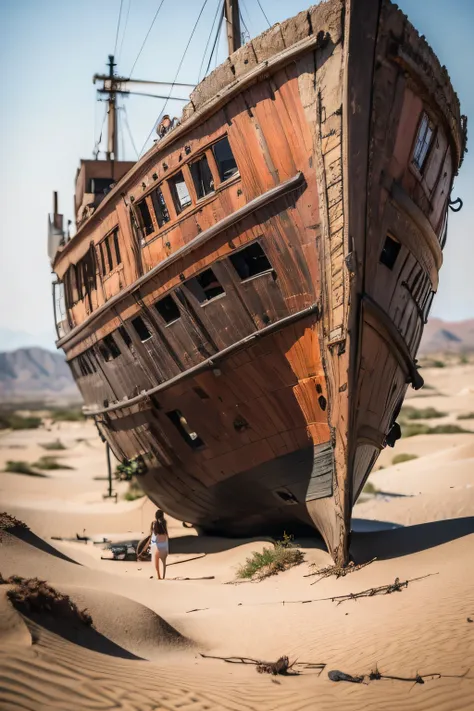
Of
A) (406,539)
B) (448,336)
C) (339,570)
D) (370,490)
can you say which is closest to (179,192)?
(339,570)

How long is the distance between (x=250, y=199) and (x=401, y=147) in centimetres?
178

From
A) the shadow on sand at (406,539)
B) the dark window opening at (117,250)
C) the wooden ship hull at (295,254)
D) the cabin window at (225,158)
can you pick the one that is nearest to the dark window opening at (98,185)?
the dark window opening at (117,250)

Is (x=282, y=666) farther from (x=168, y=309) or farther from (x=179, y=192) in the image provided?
(x=179, y=192)

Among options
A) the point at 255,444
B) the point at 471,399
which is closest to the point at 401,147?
the point at 255,444

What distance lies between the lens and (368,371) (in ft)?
27.7

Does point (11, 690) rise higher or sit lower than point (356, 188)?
lower

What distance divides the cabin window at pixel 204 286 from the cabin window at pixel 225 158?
4.03 feet

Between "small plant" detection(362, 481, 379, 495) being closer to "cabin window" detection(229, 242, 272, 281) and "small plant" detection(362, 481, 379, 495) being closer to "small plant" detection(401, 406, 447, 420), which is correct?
"cabin window" detection(229, 242, 272, 281)

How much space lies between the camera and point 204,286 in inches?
370

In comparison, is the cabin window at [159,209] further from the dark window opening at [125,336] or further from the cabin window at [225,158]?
the dark window opening at [125,336]

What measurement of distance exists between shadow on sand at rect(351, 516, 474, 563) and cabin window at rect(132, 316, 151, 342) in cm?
413

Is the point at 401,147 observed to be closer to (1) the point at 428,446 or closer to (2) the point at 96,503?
(2) the point at 96,503

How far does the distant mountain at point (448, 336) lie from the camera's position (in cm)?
12681

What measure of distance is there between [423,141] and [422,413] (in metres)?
36.5
